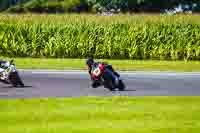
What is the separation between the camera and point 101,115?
556 inches

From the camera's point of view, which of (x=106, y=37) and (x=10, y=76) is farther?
(x=106, y=37)

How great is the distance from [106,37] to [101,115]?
23.8m

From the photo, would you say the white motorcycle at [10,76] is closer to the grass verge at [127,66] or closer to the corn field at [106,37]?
the grass verge at [127,66]

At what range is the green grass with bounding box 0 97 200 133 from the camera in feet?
41.5

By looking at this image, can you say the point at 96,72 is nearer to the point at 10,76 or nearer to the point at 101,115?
the point at 10,76

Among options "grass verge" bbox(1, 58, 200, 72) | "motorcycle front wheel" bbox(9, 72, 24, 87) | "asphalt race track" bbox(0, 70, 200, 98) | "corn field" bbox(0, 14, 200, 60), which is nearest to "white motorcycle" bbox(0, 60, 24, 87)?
"motorcycle front wheel" bbox(9, 72, 24, 87)

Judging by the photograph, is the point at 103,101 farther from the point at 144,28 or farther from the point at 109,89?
the point at 144,28

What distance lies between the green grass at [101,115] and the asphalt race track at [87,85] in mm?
2001

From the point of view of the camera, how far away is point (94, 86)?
69.6ft

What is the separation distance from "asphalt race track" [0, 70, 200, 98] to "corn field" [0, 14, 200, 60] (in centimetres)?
930

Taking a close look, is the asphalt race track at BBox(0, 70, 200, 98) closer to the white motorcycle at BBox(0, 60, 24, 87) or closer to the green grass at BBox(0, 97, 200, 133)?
the white motorcycle at BBox(0, 60, 24, 87)

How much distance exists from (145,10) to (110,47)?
20.3 meters

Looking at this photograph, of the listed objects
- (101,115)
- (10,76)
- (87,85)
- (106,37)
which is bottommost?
(106,37)

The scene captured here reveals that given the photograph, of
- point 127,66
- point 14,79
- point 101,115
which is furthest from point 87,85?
point 127,66
